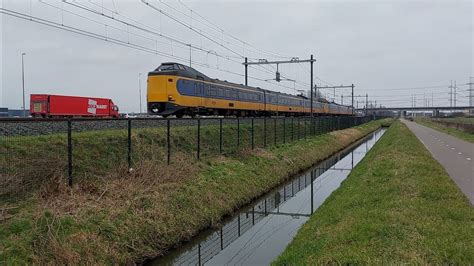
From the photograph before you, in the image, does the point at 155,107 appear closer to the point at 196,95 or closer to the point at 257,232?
the point at 196,95

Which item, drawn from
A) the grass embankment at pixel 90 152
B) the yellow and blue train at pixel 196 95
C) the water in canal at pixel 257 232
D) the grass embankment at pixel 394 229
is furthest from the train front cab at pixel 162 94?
the grass embankment at pixel 394 229

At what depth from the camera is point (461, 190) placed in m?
10.5

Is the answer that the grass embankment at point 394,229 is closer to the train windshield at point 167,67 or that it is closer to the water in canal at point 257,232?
the water in canal at point 257,232

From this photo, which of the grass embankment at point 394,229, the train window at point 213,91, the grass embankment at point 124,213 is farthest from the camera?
the train window at point 213,91

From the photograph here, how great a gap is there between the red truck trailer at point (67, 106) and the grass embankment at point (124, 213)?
2072 cm

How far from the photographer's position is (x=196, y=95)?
26078 mm

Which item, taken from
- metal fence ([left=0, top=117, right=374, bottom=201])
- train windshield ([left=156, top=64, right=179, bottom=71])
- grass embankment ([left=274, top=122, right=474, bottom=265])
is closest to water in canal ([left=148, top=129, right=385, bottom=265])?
grass embankment ([left=274, top=122, right=474, bottom=265])

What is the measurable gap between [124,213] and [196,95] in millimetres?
17854

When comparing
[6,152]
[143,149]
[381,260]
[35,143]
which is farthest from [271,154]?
[381,260]

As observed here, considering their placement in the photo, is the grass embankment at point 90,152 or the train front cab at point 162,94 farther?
the train front cab at point 162,94

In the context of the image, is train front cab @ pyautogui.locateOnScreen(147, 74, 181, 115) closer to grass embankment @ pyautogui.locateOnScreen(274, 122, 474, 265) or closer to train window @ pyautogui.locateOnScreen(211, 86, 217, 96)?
train window @ pyautogui.locateOnScreen(211, 86, 217, 96)

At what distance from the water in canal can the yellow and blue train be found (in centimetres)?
944

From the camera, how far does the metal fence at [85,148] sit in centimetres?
885

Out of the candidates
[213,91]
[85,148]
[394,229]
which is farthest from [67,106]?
[394,229]
